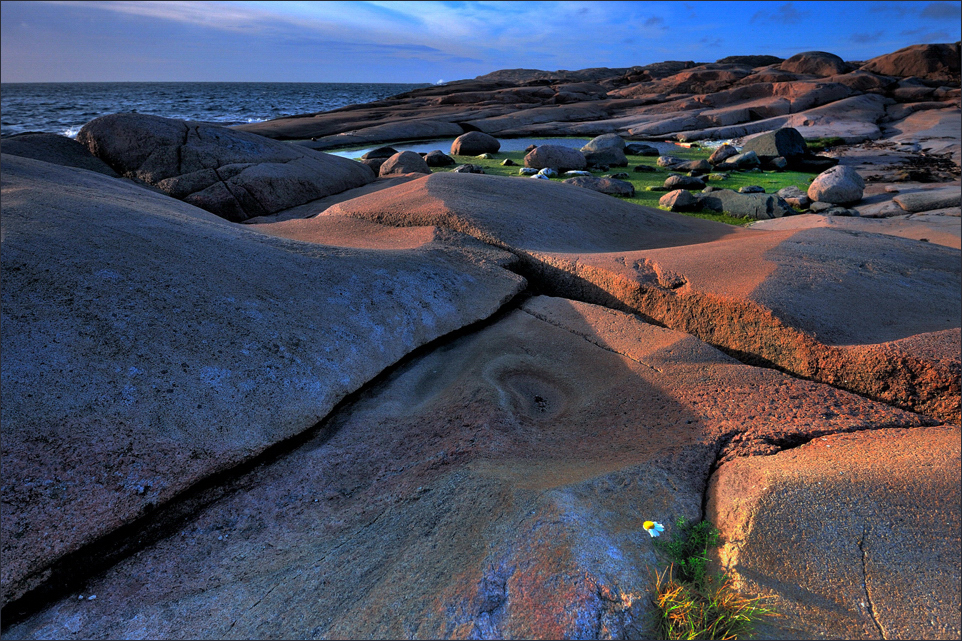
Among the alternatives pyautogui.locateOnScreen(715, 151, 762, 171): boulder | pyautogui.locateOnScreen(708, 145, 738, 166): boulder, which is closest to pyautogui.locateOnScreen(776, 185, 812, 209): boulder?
pyautogui.locateOnScreen(715, 151, 762, 171): boulder

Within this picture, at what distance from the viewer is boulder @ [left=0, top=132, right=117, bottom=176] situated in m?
6.18

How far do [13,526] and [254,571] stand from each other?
0.78 metres

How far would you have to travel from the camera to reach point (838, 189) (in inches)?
318

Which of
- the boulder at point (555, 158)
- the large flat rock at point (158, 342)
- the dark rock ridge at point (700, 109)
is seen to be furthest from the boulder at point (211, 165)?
the dark rock ridge at point (700, 109)

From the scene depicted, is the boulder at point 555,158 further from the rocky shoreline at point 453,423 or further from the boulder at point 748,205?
the rocky shoreline at point 453,423

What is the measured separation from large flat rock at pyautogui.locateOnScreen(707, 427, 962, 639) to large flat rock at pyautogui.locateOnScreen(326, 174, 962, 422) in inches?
25.6

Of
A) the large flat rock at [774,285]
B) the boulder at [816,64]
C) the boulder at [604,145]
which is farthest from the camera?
the boulder at [816,64]

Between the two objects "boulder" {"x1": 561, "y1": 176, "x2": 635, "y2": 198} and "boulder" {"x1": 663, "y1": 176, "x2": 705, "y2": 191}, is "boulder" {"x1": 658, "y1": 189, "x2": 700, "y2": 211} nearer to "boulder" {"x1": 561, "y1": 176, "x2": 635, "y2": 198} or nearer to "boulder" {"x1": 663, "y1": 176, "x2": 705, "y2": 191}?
"boulder" {"x1": 561, "y1": 176, "x2": 635, "y2": 198}

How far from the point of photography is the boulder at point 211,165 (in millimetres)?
6441

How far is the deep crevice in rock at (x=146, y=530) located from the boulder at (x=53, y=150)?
602 centimetres

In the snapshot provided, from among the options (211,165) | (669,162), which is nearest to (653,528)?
(211,165)

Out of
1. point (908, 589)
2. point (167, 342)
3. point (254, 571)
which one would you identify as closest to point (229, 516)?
point (254, 571)

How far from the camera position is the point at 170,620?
1506 mm

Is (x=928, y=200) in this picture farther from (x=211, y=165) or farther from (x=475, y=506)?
(x=211, y=165)
